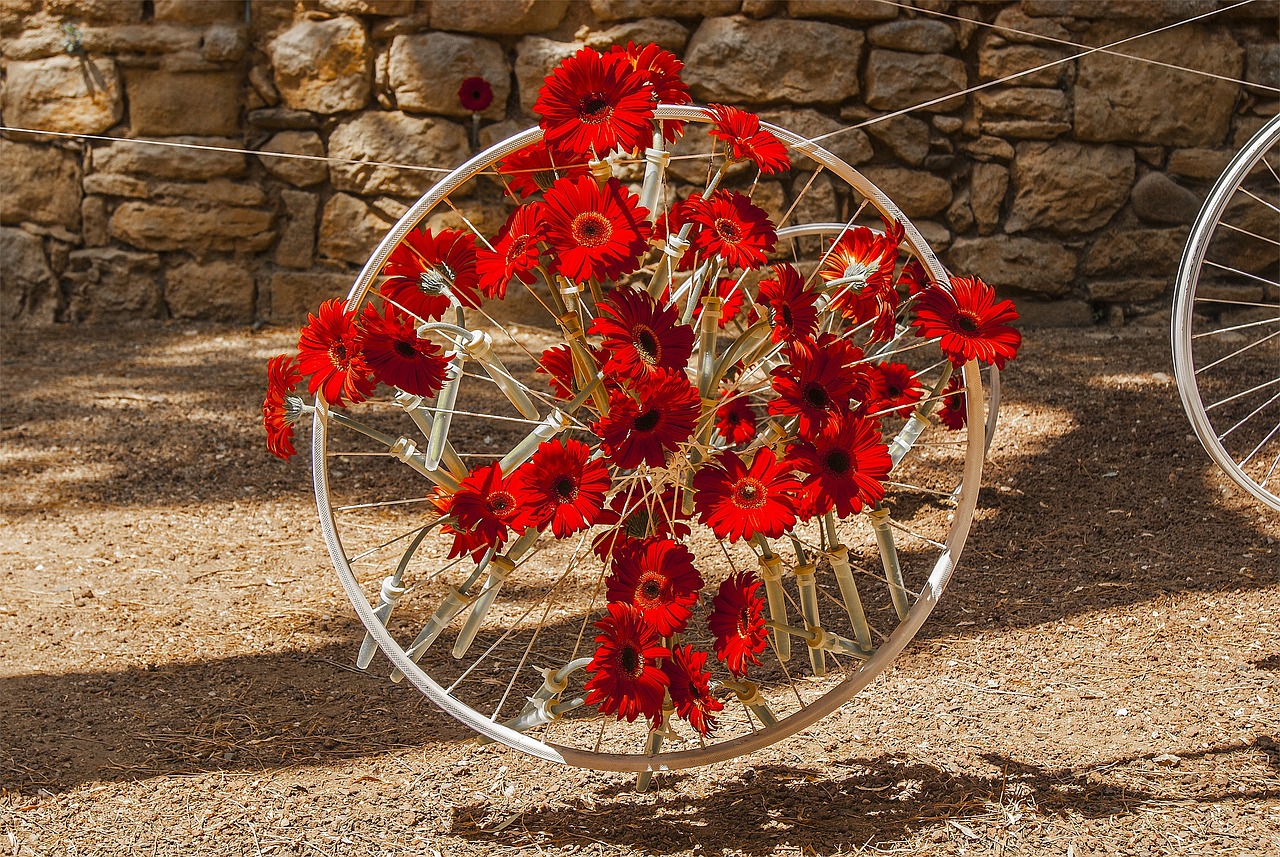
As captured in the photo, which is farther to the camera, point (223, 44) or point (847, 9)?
point (223, 44)

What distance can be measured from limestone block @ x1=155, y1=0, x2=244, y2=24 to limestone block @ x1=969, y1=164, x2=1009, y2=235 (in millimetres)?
3047

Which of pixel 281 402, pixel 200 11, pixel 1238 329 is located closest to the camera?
pixel 281 402

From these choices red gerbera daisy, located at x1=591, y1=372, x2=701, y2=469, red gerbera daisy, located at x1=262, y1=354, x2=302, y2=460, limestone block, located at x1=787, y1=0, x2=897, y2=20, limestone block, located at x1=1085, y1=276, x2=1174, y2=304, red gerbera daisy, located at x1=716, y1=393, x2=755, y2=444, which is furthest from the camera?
limestone block, located at x1=1085, y1=276, x2=1174, y2=304

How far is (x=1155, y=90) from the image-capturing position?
4.46m

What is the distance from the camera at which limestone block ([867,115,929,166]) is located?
14.8 feet

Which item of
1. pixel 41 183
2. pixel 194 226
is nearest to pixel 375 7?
pixel 194 226

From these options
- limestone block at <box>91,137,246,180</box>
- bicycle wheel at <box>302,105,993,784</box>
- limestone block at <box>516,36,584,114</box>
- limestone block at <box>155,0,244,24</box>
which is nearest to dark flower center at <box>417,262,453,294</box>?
bicycle wheel at <box>302,105,993,784</box>

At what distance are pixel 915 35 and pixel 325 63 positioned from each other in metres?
2.34

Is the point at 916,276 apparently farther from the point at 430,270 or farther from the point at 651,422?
the point at 430,270

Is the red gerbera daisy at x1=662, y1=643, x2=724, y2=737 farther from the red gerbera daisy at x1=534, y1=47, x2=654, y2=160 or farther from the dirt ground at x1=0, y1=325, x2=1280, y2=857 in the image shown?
the red gerbera daisy at x1=534, y1=47, x2=654, y2=160

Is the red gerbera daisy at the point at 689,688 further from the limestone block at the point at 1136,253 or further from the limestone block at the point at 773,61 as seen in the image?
the limestone block at the point at 1136,253

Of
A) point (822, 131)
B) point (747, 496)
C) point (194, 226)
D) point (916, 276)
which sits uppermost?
point (822, 131)

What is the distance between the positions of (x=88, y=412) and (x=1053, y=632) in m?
3.18

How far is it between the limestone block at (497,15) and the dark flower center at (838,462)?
3.40 meters
